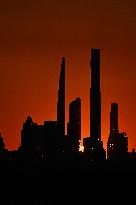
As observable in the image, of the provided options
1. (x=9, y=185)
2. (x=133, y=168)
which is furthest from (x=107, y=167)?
(x=9, y=185)

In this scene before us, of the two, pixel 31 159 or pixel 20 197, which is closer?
pixel 20 197

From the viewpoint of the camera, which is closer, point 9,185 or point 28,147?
point 9,185

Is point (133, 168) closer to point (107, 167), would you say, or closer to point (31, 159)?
point (107, 167)

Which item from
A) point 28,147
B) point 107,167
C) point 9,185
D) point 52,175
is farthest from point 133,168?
point 28,147

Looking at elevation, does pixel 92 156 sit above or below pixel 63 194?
above

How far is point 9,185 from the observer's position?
420 ft

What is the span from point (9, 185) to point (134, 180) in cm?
1844

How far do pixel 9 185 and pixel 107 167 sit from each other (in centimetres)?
2871

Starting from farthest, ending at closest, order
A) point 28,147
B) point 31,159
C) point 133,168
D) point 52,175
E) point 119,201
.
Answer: point 28,147 → point 31,159 → point 133,168 → point 52,175 → point 119,201

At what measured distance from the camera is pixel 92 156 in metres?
188

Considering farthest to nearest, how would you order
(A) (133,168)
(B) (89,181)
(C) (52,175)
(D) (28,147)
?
(D) (28,147)
(A) (133,168)
(C) (52,175)
(B) (89,181)

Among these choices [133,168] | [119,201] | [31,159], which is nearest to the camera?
[119,201]

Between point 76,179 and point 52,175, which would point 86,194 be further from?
point 52,175

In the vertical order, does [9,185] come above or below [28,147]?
below
